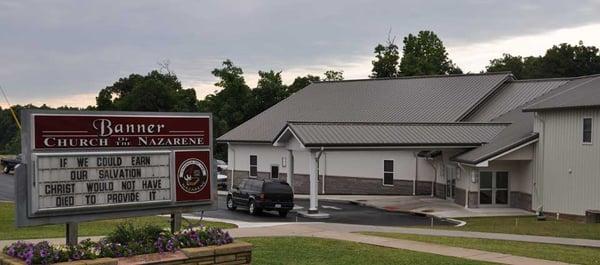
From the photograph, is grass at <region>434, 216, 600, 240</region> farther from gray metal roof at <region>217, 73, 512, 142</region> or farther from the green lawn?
gray metal roof at <region>217, 73, 512, 142</region>

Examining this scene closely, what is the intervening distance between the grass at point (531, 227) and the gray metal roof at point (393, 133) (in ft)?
20.9

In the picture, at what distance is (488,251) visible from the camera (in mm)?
15906

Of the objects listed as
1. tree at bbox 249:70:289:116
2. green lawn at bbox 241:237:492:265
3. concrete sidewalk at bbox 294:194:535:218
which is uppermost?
tree at bbox 249:70:289:116

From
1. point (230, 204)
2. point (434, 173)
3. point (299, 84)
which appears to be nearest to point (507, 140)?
point (434, 173)

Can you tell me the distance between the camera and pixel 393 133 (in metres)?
35.9

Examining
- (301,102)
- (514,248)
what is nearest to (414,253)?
(514,248)

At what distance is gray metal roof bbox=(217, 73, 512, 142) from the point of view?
4475 centimetres

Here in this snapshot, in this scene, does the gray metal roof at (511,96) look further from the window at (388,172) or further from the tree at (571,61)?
the tree at (571,61)

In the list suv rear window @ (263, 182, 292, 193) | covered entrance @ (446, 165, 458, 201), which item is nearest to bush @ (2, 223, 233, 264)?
suv rear window @ (263, 182, 292, 193)

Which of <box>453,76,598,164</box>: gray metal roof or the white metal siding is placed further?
<box>453,76,598,164</box>: gray metal roof

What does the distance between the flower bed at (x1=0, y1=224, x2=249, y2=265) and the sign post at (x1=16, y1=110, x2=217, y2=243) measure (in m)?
0.40

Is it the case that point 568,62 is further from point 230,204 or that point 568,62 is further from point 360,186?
point 230,204

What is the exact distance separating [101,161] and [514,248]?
38.1ft

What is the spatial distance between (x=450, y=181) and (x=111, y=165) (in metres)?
30.0
